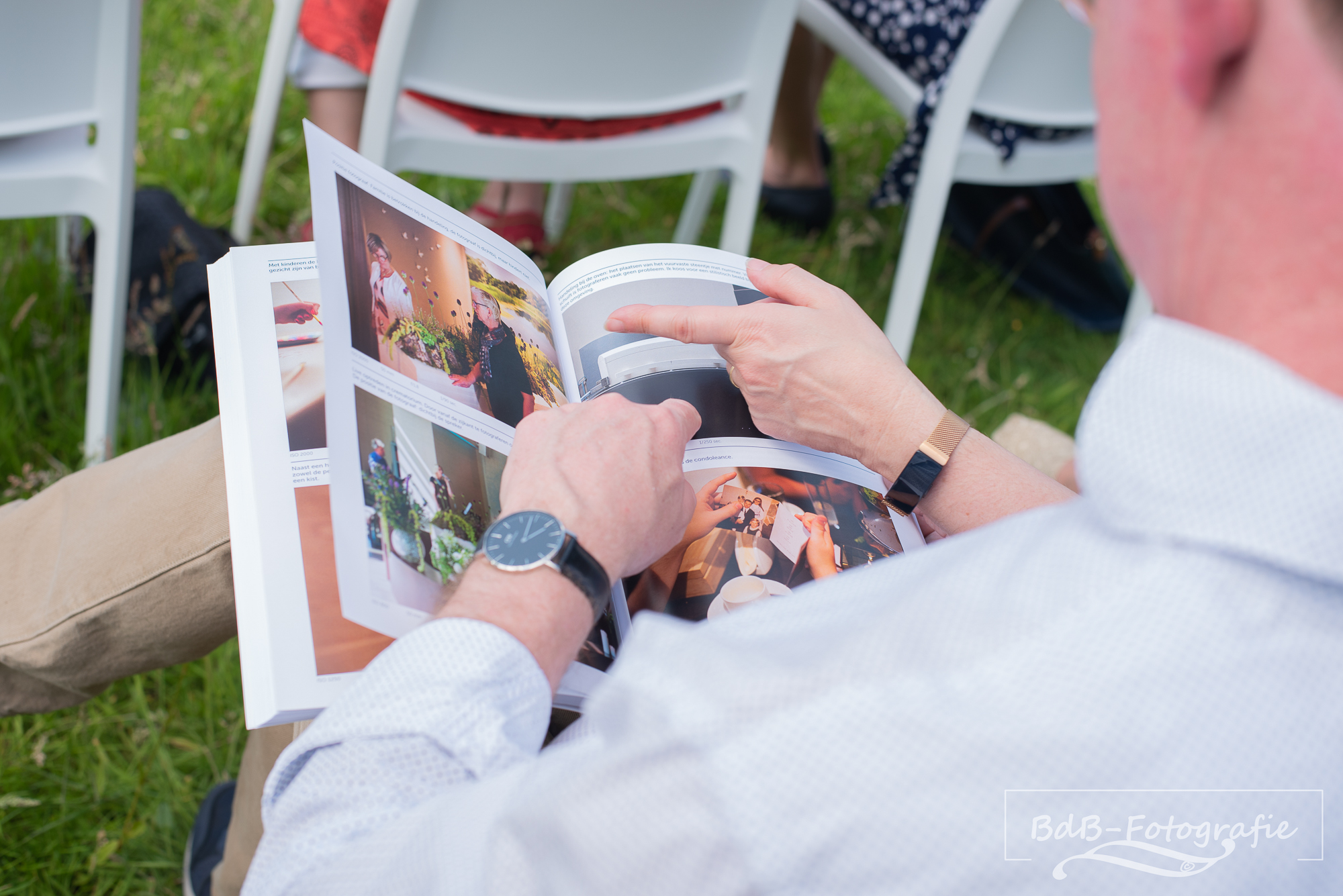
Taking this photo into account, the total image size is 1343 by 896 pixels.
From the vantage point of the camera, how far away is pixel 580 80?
1.34 metres

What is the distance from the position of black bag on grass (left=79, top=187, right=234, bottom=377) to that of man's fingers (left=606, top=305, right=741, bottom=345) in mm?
996

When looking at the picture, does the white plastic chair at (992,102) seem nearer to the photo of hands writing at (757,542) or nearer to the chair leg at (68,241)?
the photo of hands writing at (757,542)

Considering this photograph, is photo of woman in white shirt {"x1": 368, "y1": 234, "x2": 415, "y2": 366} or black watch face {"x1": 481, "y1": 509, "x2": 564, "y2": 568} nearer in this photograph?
black watch face {"x1": 481, "y1": 509, "x2": 564, "y2": 568}

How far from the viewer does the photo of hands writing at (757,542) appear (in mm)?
723

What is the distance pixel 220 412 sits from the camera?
715 millimetres

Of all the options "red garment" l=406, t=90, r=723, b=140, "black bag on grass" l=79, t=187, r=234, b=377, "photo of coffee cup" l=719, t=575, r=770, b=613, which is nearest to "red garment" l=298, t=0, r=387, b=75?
"red garment" l=406, t=90, r=723, b=140

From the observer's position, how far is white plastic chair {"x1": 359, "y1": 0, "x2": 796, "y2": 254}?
1236 mm

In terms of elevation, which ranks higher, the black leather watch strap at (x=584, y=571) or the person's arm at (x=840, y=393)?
the person's arm at (x=840, y=393)

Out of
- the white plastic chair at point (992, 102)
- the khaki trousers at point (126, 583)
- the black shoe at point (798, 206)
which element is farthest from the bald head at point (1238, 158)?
the black shoe at point (798, 206)

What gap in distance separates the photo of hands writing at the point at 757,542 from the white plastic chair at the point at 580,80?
77cm

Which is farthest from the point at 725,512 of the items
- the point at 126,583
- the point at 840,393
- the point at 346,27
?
the point at 346,27

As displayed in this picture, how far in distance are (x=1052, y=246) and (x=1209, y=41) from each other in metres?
2.19

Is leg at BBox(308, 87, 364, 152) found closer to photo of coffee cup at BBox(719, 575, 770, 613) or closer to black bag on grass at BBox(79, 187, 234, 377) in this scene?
black bag on grass at BBox(79, 187, 234, 377)

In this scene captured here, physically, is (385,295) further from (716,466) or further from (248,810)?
(248,810)
